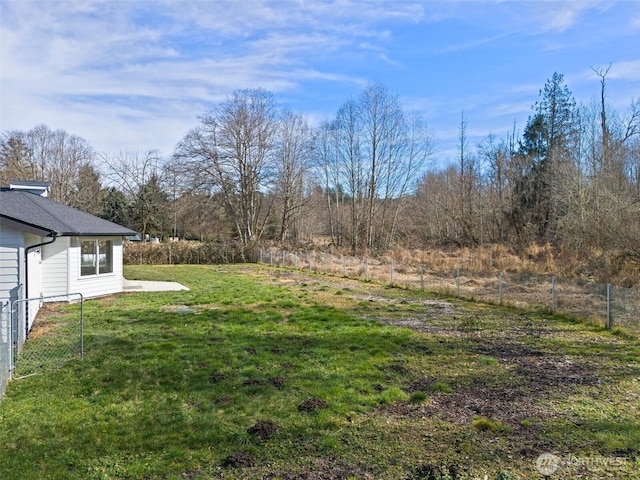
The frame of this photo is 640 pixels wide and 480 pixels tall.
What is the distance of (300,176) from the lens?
3378cm

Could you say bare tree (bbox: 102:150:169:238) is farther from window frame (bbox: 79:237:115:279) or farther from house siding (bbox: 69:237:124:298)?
window frame (bbox: 79:237:115:279)

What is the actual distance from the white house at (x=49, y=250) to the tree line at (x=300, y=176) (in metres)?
15.3

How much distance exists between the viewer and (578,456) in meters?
3.77

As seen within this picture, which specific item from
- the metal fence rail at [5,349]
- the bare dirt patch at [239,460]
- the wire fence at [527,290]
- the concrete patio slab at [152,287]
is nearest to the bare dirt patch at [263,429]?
the bare dirt patch at [239,460]

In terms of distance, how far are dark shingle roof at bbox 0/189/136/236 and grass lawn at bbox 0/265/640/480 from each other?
268 centimetres

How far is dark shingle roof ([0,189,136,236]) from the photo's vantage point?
363 inches

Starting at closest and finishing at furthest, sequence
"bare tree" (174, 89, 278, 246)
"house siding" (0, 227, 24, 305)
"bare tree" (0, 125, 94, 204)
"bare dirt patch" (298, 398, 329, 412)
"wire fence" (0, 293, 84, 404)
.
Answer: "bare dirt patch" (298, 398, 329, 412) → "wire fence" (0, 293, 84, 404) → "house siding" (0, 227, 24, 305) → "bare tree" (174, 89, 278, 246) → "bare tree" (0, 125, 94, 204)

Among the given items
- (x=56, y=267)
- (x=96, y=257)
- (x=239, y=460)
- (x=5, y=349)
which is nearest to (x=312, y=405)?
(x=239, y=460)

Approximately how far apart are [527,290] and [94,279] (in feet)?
45.7

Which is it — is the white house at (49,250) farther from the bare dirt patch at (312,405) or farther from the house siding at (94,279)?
the bare dirt patch at (312,405)

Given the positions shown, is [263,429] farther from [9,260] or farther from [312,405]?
[9,260]

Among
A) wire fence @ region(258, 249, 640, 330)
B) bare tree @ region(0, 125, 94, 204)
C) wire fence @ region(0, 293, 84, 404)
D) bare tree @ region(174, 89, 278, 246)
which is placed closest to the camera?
wire fence @ region(0, 293, 84, 404)

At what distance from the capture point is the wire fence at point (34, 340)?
5.50 metres

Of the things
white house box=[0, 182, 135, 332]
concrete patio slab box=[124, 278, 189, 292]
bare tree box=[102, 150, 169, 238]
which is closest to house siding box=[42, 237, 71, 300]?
white house box=[0, 182, 135, 332]
